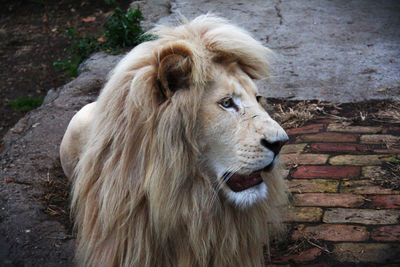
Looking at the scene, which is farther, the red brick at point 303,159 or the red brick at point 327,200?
the red brick at point 303,159

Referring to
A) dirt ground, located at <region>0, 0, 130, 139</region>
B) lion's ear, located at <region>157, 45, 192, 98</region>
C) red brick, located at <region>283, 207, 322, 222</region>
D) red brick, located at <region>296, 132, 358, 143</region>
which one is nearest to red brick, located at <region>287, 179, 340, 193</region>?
red brick, located at <region>283, 207, 322, 222</region>

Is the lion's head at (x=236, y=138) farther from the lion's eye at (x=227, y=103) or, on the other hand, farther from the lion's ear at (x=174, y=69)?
the lion's ear at (x=174, y=69)

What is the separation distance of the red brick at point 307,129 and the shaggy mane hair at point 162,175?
1.50 metres

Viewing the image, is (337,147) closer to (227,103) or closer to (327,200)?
(327,200)

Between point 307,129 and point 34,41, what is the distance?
14.8ft

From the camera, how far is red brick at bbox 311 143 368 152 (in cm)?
320

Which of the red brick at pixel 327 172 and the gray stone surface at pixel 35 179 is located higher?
the gray stone surface at pixel 35 179

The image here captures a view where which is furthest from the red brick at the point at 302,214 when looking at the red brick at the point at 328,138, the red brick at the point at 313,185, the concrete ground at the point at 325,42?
the concrete ground at the point at 325,42

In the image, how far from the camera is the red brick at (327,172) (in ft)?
9.66

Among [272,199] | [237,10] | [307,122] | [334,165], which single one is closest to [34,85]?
[237,10]

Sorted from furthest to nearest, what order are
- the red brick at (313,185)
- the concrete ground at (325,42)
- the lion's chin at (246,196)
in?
the concrete ground at (325,42) → the red brick at (313,185) → the lion's chin at (246,196)

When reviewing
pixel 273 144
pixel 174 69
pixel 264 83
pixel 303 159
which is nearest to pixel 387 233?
pixel 303 159

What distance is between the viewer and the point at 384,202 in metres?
2.61

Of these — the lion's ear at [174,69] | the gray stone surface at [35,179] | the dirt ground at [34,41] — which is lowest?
the dirt ground at [34,41]
